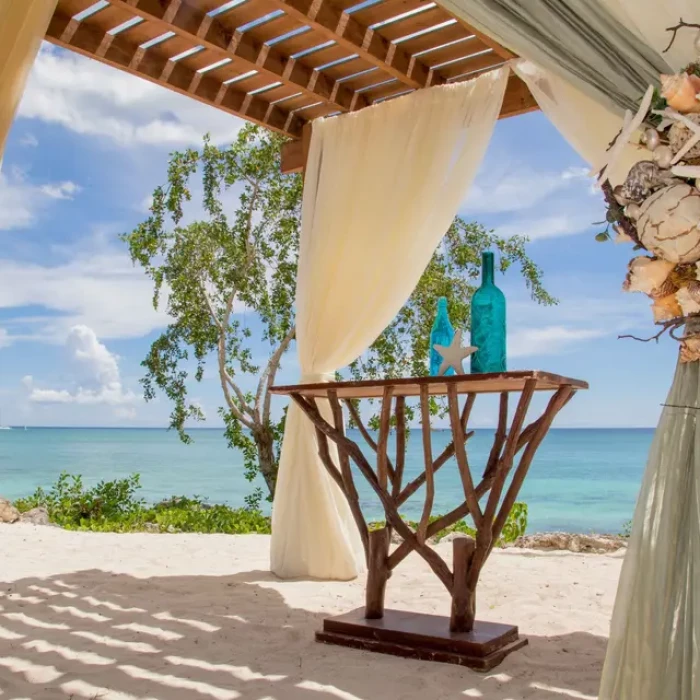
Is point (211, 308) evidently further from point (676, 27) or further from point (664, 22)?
point (676, 27)

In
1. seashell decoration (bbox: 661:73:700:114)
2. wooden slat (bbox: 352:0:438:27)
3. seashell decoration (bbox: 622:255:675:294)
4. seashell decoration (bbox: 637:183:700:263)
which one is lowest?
seashell decoration (bbox: 622:255:675:294)

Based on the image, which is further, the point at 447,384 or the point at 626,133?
the point at 447,384

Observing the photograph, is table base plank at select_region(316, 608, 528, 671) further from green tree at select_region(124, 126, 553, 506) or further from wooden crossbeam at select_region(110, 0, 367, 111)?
green tree at select_region(124, 126, 553, 506)

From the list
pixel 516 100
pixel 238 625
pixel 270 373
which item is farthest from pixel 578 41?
pixel 270 373

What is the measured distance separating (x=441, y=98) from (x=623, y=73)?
1800 mm

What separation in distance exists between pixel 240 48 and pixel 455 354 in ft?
5.88

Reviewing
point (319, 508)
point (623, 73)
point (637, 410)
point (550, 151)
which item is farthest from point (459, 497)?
point (637, 410)

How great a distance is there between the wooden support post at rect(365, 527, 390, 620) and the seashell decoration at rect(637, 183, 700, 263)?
1.54 meters

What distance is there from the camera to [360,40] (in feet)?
10.9

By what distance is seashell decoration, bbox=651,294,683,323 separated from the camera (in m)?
1.48

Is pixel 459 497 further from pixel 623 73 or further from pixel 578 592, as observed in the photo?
pixel 623 73

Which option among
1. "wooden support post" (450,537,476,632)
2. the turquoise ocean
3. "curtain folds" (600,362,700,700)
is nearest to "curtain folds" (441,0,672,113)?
"curtain folds" (600,362,700,700)

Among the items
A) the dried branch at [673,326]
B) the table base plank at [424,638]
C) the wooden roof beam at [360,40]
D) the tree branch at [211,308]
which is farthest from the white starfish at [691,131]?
the tree branch at [211,308]

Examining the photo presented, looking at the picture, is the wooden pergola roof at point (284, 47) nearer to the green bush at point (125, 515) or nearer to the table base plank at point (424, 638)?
the table base plank at point (424, 638)
